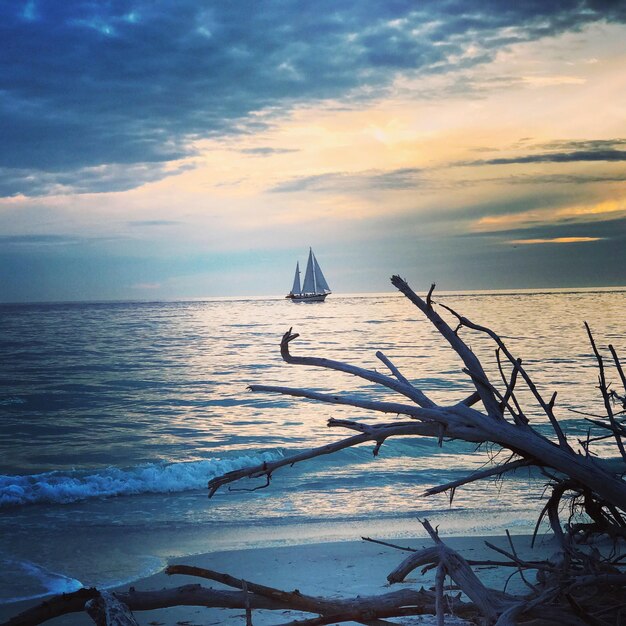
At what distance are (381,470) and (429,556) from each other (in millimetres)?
9077

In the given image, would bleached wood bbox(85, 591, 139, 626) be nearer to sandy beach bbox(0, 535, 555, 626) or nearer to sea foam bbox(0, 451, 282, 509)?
sandy beach bbox(0, 535, 555, 626)

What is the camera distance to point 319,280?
124562 millimetres

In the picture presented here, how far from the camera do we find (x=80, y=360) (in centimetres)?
3148

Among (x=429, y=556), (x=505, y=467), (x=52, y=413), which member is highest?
(x=505, y=467)

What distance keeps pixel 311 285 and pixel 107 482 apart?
113704mm

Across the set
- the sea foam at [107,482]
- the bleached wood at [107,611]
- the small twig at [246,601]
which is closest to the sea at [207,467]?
the sea foam at [107,482]

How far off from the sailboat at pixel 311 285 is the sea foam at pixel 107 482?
105m

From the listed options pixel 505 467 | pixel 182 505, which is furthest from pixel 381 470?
pixel 505 467

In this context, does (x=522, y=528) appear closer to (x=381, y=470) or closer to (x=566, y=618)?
(x=381, y=470)

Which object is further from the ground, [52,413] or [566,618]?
[566,618]

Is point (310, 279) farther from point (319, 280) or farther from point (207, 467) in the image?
point (207, 467)

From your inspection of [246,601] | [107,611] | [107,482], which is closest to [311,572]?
[246,601]

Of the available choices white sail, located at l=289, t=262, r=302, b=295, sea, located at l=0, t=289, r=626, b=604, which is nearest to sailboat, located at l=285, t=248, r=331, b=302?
white sail, located at l=289, t=262, r=302, b=295

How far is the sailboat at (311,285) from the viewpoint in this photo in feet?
396
